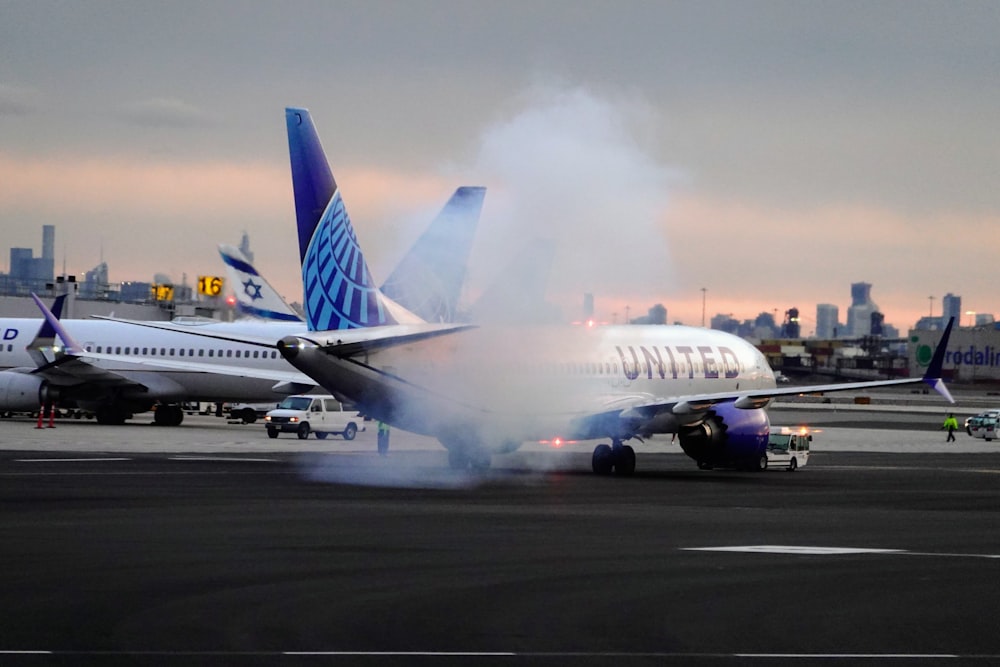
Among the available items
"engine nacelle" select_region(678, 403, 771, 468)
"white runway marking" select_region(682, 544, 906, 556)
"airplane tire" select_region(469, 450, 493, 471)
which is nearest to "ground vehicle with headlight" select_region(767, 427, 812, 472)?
"engine nacelle" select_region(678, 403, 771, 468)

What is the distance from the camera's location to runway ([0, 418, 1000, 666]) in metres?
13.5

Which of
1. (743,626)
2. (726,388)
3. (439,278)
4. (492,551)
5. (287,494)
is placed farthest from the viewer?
(726,388)

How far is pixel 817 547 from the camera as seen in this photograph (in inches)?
896

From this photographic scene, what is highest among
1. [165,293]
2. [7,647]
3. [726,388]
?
[165,293]

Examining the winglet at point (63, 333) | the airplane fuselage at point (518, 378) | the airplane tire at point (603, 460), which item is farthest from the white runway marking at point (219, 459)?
the winglet at point (63, 333)

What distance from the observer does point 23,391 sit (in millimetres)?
69312

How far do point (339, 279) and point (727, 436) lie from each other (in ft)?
44.1

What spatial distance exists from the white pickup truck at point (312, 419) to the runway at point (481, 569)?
2229 centimetres

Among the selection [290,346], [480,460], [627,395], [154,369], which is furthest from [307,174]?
[154,369]

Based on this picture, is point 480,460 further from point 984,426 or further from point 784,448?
point 984,426

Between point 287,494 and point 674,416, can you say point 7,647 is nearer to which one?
point 287,494

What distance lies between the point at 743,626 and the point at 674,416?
26403 mm

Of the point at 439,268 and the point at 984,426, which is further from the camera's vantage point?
the point at 984,426

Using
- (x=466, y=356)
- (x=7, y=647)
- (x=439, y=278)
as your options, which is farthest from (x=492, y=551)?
(x=439, y=278)
